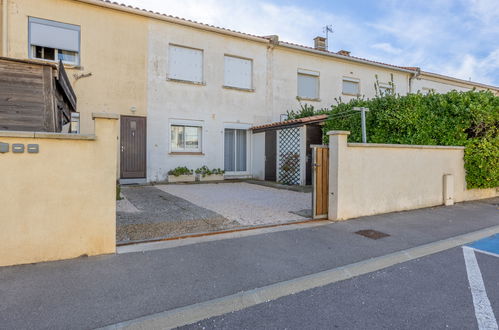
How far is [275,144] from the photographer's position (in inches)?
497

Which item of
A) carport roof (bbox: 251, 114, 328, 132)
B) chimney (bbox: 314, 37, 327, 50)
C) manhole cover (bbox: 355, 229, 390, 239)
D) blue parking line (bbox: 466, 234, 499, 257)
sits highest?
chimney (bbox: 314, 37, 327, 50)

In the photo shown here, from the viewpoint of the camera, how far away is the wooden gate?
603cm

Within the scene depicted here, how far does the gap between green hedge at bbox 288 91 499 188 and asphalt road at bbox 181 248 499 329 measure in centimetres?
570

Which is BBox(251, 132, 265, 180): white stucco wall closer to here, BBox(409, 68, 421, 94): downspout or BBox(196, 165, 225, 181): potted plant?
BBox(196, 165, 225, 181): potted plant

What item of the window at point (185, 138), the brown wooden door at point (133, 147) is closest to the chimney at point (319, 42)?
the window at point (185, 138)

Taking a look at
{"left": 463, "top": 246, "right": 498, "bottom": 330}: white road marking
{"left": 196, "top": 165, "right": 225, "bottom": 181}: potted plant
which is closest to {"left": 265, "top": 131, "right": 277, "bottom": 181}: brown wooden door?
{"left": 196, "top": 165, "right": 225, "bottom": 181}: potted plant

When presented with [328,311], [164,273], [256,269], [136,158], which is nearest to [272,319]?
[328,311]

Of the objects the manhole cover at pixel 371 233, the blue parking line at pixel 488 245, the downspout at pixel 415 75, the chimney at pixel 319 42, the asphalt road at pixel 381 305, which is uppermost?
the chimney at pixel 319 42

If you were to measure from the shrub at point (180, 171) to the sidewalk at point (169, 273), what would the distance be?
763cm

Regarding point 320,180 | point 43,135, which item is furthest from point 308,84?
point 43,135

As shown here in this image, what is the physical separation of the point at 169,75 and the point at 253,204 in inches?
283

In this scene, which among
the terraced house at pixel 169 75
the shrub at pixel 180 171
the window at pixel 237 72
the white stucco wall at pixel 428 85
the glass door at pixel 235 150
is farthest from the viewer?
the white stucco wall at pixel 428 85

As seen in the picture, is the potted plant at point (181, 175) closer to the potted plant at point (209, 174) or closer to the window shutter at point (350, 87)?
the potted plant at point (209, 174)

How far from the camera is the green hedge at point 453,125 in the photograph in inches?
335
